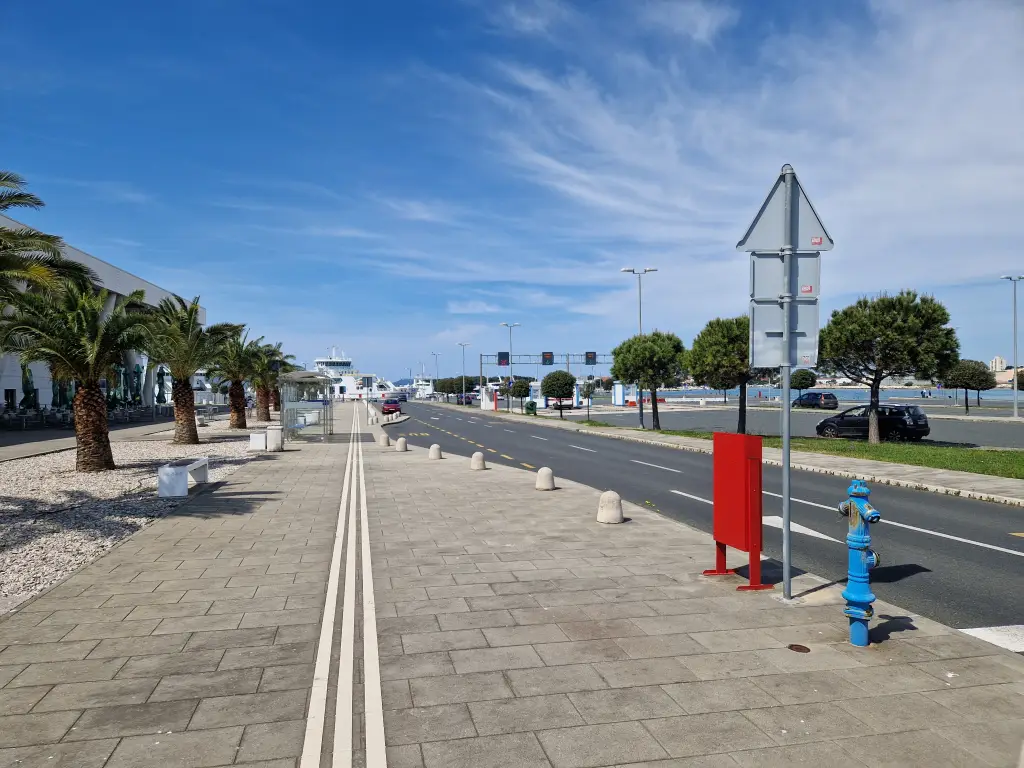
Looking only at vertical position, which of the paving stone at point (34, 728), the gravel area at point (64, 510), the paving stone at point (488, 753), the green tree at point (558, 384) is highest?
the green tree at point (558, 384)

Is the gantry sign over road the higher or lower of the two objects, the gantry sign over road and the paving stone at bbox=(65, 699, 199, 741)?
the higher

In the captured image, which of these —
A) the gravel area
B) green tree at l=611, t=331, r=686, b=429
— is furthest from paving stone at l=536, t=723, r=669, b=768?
green tree at l=611, t=331, r=686, b=429

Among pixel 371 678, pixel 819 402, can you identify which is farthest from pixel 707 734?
pixel 819 402

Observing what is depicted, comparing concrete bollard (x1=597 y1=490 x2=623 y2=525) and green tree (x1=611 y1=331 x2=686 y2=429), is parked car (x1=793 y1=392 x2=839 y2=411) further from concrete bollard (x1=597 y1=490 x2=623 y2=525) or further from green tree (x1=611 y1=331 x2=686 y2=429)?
concrete bollard (x1=597 y1=490 x2=623 y2=525)

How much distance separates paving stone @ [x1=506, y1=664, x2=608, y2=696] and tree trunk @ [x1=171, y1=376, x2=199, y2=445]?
24798 mm

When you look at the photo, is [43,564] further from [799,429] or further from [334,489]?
[799,429]

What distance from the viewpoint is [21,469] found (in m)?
18.3

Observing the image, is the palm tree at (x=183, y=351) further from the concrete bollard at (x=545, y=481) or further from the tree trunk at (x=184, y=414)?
the concrete bollard at (x=545, y=481)

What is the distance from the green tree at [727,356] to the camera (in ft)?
91.5

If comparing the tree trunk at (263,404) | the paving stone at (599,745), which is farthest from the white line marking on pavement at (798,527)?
the tree trunk at (263,404)

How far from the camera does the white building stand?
42.8m

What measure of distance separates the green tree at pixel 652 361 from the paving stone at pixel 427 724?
31.5 m

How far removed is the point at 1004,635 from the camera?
5789 millimetres

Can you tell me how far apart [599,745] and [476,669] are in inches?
51.5
